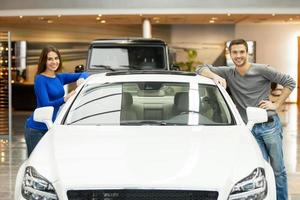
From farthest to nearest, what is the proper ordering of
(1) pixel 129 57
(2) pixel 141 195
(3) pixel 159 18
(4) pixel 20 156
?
(3) pixel 159 18 < (1) pixel 129 57 < (4) pixel 20 156 < (2) pixel 141 195

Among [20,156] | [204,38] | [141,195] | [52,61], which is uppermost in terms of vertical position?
[204,38]

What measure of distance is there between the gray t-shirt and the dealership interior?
1564 mm

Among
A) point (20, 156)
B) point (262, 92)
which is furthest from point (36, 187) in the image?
point (20, 156)

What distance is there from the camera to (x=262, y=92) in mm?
4992

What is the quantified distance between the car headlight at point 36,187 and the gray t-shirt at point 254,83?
228 cm

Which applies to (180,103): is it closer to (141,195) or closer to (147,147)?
(147,147)

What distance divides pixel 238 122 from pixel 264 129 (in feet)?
2.32

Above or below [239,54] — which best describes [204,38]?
above

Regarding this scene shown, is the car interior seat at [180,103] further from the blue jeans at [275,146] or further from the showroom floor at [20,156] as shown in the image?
the showroom floor at [20,156]

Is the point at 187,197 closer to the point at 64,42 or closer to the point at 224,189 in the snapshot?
the point at 224,189

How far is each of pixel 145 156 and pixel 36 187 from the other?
690 mm

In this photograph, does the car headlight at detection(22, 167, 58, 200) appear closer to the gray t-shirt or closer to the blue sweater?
the blue sweater

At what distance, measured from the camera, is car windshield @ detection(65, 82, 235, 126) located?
4328 millimetres

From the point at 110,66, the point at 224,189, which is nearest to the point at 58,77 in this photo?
the point at 224,189
